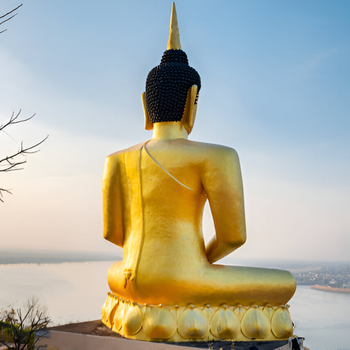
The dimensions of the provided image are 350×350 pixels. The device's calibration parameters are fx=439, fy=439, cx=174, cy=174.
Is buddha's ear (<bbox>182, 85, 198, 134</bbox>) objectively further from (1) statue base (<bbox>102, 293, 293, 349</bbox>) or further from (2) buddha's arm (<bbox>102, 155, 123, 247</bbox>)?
(1) statue base (<bbox>102, 293, 293, 349</bbox>)

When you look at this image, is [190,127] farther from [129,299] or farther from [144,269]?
[129,299]

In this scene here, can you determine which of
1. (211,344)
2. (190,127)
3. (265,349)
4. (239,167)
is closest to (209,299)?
(211,344)

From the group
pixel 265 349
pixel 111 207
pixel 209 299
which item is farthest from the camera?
pixel 111 207

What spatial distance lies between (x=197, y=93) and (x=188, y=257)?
257 centimetres

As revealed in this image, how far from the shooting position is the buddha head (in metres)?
6.64

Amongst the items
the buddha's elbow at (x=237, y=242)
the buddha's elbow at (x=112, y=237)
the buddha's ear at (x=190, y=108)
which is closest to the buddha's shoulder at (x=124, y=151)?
the buddha's ear at (x=190, y=108)

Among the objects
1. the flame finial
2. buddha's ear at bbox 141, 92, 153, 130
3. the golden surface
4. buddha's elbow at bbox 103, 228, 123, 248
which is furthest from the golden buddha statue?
the flame finial

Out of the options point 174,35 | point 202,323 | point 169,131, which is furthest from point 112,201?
point 174,35

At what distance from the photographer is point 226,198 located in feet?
19.6

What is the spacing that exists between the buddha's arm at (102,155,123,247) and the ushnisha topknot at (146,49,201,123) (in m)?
0.99

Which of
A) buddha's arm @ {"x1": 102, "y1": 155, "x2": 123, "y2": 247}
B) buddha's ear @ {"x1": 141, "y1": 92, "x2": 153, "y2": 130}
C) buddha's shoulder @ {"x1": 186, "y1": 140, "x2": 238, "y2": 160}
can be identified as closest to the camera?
buddha's shoulder @ {"x1": 186, "y1": 140, "x2": 238, "y2": 160}

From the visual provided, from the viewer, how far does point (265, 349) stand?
5.46m

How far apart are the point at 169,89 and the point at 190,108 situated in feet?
1.40

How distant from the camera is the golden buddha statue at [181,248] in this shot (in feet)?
18.9
